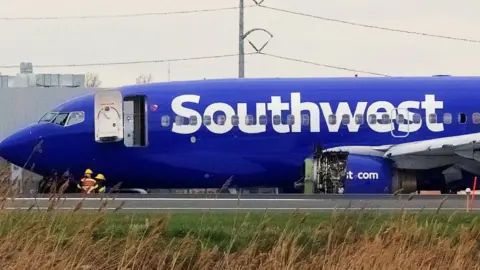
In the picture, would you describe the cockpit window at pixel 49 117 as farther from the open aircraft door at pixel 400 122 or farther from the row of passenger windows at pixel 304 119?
A: the open aircraft door at pixel 400 122

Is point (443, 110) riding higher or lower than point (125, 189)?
higher

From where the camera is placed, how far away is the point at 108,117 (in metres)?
28.7

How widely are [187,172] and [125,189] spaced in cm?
206

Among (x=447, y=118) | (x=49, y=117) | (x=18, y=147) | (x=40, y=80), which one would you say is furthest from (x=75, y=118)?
(x=40, y=80)

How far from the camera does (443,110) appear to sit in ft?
94.3

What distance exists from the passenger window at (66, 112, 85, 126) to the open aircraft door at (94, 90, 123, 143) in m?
0.43

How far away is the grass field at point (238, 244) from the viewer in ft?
39.4

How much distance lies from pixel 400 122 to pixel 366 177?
7.70 feet

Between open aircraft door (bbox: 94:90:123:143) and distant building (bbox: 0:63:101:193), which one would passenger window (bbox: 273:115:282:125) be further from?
distant building (bbox: 0:63:101:193)

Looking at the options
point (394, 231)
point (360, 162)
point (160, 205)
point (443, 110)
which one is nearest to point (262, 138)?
point (360, 162)

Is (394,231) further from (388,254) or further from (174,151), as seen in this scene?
(174,151)

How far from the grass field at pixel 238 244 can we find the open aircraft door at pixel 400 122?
1466 cm

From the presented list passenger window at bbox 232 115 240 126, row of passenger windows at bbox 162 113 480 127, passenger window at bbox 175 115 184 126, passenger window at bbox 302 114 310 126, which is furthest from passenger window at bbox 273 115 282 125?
passenger window at bbox 175 115 184 126

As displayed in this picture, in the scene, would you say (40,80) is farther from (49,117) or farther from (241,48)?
(49,117)
